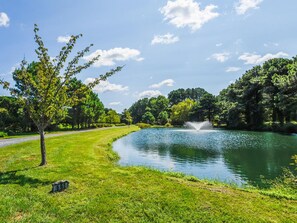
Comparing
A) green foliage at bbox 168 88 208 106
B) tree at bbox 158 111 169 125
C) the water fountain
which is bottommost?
the water fountain

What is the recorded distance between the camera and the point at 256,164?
15.9 m

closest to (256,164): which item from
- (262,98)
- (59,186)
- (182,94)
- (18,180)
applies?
(59,186)

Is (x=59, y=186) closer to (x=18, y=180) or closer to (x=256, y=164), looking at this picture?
(x=18, y=180)

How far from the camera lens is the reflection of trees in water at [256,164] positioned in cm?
1300

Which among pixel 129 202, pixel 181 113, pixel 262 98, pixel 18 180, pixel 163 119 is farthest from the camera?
pixel 163 119

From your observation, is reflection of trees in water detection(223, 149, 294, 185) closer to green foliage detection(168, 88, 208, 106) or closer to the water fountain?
the water fountain

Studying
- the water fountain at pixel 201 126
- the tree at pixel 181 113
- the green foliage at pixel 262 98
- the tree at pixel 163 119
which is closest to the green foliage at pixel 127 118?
the tree at pixel 163 119

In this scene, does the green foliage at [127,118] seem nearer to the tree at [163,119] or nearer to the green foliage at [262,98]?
the tree at [163,119]

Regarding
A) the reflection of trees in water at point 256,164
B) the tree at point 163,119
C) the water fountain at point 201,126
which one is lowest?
the reflection of trees in water at point 256,164

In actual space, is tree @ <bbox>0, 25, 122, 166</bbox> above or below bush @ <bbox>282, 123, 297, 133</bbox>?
above

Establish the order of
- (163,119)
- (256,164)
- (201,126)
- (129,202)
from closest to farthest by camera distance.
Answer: (129,202)
(256,164)
(201,126)
(163,119)

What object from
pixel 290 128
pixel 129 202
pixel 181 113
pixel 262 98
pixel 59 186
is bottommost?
pixel 129 202

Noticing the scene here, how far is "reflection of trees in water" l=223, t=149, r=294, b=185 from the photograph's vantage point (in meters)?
13.0

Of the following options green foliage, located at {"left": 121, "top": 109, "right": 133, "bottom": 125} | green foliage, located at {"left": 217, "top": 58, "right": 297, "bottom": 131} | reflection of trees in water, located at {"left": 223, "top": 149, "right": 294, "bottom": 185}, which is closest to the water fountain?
green foliage, located at {"left": 217, "top": 58, "right": 297, "bottom": 131}
